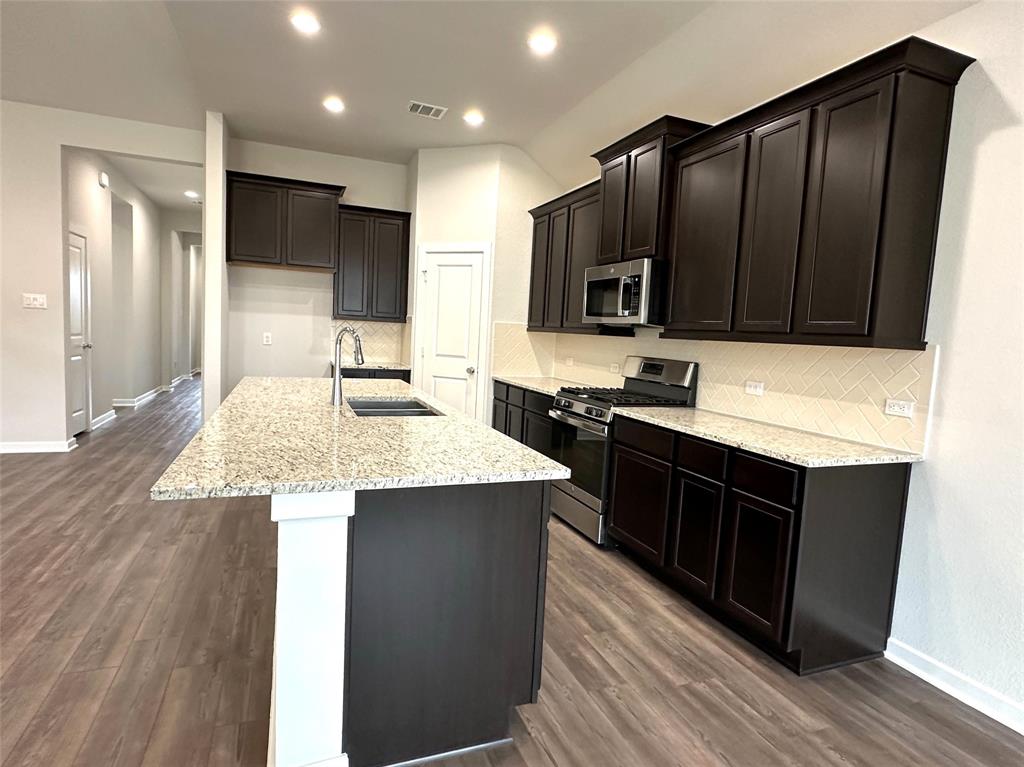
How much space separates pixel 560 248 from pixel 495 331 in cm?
98

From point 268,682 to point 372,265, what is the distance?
14.0 feet

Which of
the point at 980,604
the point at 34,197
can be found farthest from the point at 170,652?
the point at 34,197

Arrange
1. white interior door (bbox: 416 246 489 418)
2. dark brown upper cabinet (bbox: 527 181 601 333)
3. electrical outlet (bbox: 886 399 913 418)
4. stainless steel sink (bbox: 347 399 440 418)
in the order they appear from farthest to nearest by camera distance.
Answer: white interior door (bbox: 416 246 489 418)
dark brown upper cabinet (bbox: 527 181 601 333)
stainless steel sink (bbox: 347 399 440 418)
electrical outlet (bbox: 886 399 913 418)

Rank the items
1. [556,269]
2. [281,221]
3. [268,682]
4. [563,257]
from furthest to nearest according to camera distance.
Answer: [281,221] → [556,269] → [563,257] → [268,682]

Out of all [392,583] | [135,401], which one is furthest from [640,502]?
[135,401]

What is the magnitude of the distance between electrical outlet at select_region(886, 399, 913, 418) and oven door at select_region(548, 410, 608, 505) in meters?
1.44

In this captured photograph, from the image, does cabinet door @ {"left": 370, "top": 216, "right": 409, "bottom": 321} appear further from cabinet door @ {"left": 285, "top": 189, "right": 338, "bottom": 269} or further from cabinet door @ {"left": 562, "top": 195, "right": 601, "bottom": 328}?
cabinet door @ {"left": 562, "top": 195, "right": 601, "bottom": 328}

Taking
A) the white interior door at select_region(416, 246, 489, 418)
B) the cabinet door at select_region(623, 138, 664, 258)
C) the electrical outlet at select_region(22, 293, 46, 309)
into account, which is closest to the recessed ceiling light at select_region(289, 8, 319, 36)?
the cabinet door at select_region(623, 138, 664, 258)

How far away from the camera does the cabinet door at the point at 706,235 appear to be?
9.30 ft

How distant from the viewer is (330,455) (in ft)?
5.45

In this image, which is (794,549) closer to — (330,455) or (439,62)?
(330,455)

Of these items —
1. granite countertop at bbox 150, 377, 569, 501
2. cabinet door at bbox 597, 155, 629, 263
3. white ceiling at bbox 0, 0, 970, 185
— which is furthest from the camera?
cabinet door at bbox 597, 155, 629, 263

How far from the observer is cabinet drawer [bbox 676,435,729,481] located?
251 cm

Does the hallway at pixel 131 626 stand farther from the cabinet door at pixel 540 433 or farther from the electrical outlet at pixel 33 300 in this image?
the cabinet door at pixel 540 433
